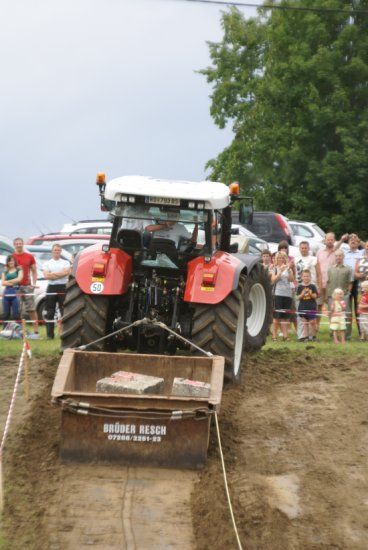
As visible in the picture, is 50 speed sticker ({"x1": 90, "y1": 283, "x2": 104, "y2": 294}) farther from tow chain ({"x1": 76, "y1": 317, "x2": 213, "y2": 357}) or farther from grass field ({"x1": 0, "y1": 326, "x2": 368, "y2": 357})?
grass field ({"x1": 0, "y1": 326, "x2": 368, "y2": 357})

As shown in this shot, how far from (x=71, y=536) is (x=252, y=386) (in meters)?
5.18

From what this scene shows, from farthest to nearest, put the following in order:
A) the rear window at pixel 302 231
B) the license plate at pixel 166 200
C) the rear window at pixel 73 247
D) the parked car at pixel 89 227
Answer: the rear window at pixel 302 231, the parked car at pixel 89 227, the rear window at pixel 73 247, the license plate at pixel 166 200

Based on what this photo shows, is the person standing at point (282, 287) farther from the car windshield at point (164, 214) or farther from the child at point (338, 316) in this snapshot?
the car windshield at point (164, 214)

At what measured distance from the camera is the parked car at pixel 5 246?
25406 millimetres

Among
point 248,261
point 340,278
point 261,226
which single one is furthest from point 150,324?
point 261,226

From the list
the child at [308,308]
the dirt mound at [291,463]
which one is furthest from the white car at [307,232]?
the dirt mound at [291,463]

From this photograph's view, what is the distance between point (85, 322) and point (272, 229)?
2021 cm

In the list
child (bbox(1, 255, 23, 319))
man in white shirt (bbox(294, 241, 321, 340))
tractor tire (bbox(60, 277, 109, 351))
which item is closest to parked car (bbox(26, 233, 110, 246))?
child (bbox(1, 255, 23, 319))

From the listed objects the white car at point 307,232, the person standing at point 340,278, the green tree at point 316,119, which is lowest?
the person standing at point 340,278

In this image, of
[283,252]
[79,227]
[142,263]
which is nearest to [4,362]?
[142,263]

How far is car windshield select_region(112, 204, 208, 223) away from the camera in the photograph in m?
13.2

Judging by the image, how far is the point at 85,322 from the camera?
12.9 meters

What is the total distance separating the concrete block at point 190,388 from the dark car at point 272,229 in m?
20.9

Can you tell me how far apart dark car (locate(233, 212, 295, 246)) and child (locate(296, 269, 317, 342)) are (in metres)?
12.7
